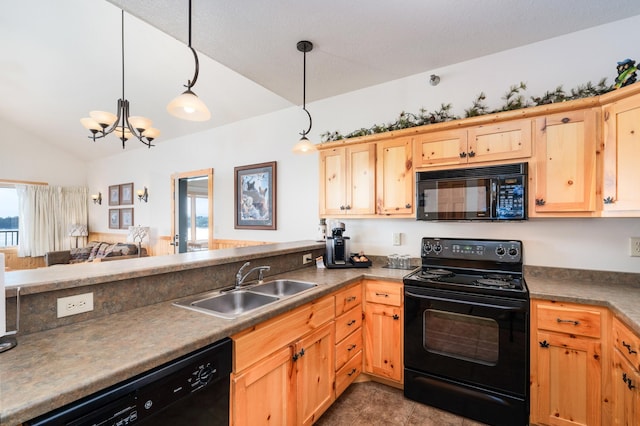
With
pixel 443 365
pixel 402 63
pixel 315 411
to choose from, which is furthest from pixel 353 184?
pixel 315 411

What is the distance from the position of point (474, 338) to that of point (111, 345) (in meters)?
2.07

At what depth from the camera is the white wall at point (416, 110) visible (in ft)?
7.03

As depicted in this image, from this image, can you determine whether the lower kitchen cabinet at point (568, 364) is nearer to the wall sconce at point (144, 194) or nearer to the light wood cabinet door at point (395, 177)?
the light wood cabinet door at point (395, 177)

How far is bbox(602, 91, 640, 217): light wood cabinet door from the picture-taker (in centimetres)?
168

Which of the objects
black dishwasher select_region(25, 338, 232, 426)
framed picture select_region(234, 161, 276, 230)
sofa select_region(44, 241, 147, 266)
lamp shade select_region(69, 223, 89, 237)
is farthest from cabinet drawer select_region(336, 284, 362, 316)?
lamp shade select_region(69, 223, 89, 237)

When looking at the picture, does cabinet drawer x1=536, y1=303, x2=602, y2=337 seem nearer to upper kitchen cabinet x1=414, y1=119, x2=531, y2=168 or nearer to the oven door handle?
the oven door handle

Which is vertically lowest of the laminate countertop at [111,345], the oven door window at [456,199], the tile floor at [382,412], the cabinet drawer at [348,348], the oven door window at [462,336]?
the tile floor at [382,412]

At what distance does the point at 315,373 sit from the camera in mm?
1886

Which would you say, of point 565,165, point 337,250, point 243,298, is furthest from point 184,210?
point 565,165

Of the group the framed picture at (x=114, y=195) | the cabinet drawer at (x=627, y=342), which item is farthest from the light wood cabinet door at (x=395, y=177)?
the framed picture at (x=114, y=195)

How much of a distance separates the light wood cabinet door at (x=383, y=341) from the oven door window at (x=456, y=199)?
2.78ft

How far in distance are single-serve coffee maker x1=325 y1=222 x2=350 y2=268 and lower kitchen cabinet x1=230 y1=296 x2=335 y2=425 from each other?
688 millimetres

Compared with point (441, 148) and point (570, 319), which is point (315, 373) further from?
point (441, 148)

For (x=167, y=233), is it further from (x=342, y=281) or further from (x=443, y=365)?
(x=443, y=365)
